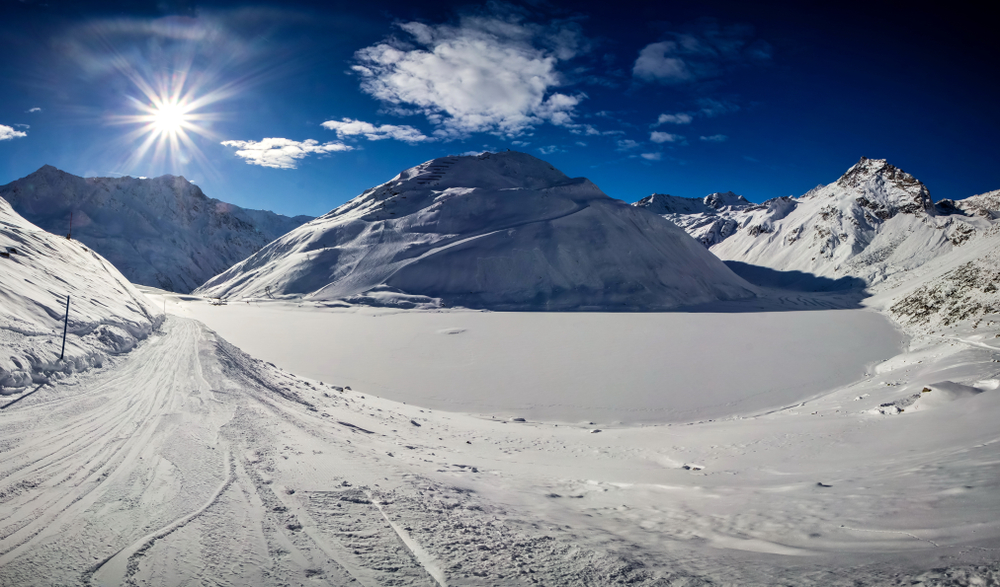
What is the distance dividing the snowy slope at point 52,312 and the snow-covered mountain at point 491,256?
31803 millimetres

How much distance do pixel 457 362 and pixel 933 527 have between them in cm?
1688

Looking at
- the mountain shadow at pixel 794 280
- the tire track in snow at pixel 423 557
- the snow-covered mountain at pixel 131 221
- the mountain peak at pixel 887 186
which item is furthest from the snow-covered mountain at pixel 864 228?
the snow-covered mountain at pixel 131 221

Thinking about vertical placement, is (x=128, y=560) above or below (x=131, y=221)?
below

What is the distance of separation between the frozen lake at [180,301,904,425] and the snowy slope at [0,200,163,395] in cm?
564

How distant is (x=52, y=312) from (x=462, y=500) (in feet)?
39.1

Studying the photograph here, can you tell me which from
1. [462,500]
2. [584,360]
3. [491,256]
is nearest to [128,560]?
[462,500]

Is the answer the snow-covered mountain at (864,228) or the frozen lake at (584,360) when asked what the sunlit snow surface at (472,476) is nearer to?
the frozen lake at (584,360)

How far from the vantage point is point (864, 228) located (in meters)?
89.9

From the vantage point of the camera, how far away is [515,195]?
69.1 m

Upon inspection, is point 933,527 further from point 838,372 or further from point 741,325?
point 741,325

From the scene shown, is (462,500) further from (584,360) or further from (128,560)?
(584,360)

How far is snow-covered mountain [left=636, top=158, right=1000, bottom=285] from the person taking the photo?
7750 cm

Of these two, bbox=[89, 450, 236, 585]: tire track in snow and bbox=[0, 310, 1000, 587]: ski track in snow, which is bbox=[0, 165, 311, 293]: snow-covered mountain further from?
bbox=[89, 450, 236, 585]: tire track in snow

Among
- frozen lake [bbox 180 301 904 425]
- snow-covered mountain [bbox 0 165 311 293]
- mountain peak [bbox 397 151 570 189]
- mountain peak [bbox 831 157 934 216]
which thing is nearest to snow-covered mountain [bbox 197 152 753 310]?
mountain peak [bbox 397 151 570 189]
